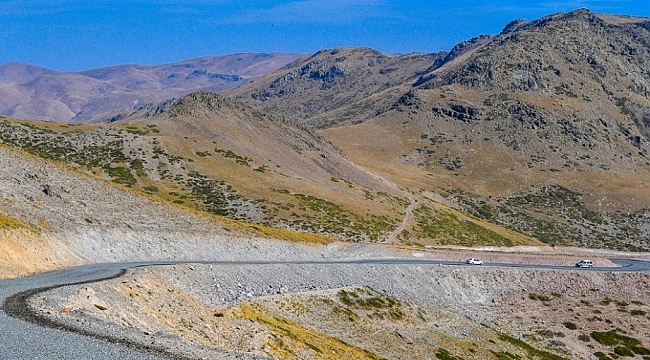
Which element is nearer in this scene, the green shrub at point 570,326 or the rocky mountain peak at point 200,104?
the green shrub at point 570,326

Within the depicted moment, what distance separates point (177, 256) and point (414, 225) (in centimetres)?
6499

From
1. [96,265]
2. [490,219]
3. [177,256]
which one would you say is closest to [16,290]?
[96,265]

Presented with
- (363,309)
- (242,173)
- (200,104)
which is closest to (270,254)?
(363,309)

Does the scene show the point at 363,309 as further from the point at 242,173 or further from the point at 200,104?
the point at 200,104

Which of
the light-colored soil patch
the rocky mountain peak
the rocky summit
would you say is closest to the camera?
the light-colored soil patch

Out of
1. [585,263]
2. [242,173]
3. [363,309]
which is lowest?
[585,263]

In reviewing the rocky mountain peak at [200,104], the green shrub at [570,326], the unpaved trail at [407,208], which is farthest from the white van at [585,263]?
the rocky mountain peak at [200,104]

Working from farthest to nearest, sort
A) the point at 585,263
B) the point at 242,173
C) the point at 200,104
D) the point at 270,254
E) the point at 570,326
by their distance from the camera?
the point at 200,104, the point at 242,173, the point at 585,263, the point at 570,326, the point at 270,254

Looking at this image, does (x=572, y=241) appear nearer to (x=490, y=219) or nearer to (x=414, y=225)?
(x=490, y=219)

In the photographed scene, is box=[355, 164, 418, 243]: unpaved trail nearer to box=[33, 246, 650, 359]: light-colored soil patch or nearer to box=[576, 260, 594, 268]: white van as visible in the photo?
box=[33, 246, 650, 359]: light-colored soil patch

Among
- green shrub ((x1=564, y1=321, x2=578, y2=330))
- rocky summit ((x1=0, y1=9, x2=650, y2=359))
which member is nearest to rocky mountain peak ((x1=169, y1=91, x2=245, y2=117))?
rocky summit ((x1=0, y1=9, x2=650, y2=359))

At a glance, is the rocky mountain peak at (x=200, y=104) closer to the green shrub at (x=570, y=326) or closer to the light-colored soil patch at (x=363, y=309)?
the light-colored soil patch at (x=363, y=309)

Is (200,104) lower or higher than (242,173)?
higher

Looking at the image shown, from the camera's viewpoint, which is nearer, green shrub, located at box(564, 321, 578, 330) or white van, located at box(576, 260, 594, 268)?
green shrub, located at box(564, 321, 578, 330)
